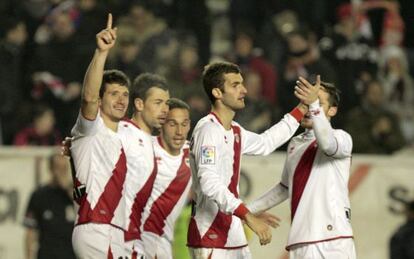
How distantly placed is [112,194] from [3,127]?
631 cm

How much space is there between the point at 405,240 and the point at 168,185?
4041 millimetres

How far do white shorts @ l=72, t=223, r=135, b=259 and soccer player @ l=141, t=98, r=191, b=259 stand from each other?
1.16 metres

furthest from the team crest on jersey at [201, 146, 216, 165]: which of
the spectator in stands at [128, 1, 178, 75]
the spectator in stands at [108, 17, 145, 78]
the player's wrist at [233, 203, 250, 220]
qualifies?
the spectator in stands at [128, 1, 178, 75]

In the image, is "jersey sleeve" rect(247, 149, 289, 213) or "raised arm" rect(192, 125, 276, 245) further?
"jersey sleeve" rect(247, 149, 289, 213)

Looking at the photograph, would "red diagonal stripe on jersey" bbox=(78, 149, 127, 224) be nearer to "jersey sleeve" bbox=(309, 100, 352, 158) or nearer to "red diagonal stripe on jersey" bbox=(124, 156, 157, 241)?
"red diagonal stripe on jersey" bbox=(124, 156, 157, 241)

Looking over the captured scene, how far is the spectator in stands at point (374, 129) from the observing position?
17.4 meters

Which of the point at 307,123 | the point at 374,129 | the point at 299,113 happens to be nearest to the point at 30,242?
the point at 374,129

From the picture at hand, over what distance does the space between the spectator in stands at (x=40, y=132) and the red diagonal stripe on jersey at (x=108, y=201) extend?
568 centimetres

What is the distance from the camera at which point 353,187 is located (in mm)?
17234

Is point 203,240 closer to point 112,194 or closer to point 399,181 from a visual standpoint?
point 112,194

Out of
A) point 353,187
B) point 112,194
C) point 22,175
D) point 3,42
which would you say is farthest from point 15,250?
point 112,194

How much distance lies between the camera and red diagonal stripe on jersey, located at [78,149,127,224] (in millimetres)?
11539

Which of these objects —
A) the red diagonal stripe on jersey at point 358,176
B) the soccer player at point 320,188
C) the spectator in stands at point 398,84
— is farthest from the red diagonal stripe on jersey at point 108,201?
the spectator in stands at point 398,84

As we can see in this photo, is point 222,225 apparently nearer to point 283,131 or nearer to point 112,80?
point 283,131
